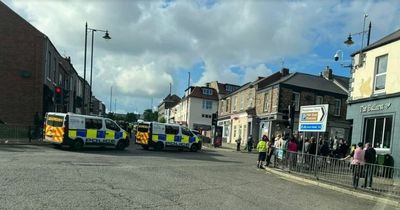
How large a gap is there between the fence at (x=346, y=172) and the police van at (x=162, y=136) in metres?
11.5

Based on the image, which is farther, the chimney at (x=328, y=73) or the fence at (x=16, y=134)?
the chimney at (x=328, y=73)

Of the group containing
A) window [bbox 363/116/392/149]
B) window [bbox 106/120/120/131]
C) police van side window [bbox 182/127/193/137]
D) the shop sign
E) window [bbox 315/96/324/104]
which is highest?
the shop sign

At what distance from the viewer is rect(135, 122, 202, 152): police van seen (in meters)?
27.9

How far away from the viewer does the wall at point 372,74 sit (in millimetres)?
18672

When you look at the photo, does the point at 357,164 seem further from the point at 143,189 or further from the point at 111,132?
the point at 111,132

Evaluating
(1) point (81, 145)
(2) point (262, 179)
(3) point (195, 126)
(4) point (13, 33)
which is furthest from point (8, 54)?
(3) point (195, 126)

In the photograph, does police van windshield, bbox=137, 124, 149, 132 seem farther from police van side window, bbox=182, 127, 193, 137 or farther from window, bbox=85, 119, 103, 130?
window, bbox=85, 119, 103, 130

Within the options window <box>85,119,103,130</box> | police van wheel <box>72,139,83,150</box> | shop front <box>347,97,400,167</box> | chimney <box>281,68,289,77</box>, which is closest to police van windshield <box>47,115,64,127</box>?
police van wheel <box>72,139,83,150</box>

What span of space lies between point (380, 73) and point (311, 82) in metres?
25.6

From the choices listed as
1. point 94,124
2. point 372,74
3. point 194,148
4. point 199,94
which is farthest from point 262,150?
point 199,94

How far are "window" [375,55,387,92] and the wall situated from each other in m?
0.17

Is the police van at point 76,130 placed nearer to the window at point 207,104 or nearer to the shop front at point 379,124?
the shop front at point 379,124

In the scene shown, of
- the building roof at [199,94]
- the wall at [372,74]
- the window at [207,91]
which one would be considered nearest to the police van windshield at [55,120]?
the wall at [372,74]

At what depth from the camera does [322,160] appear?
51.9ft
